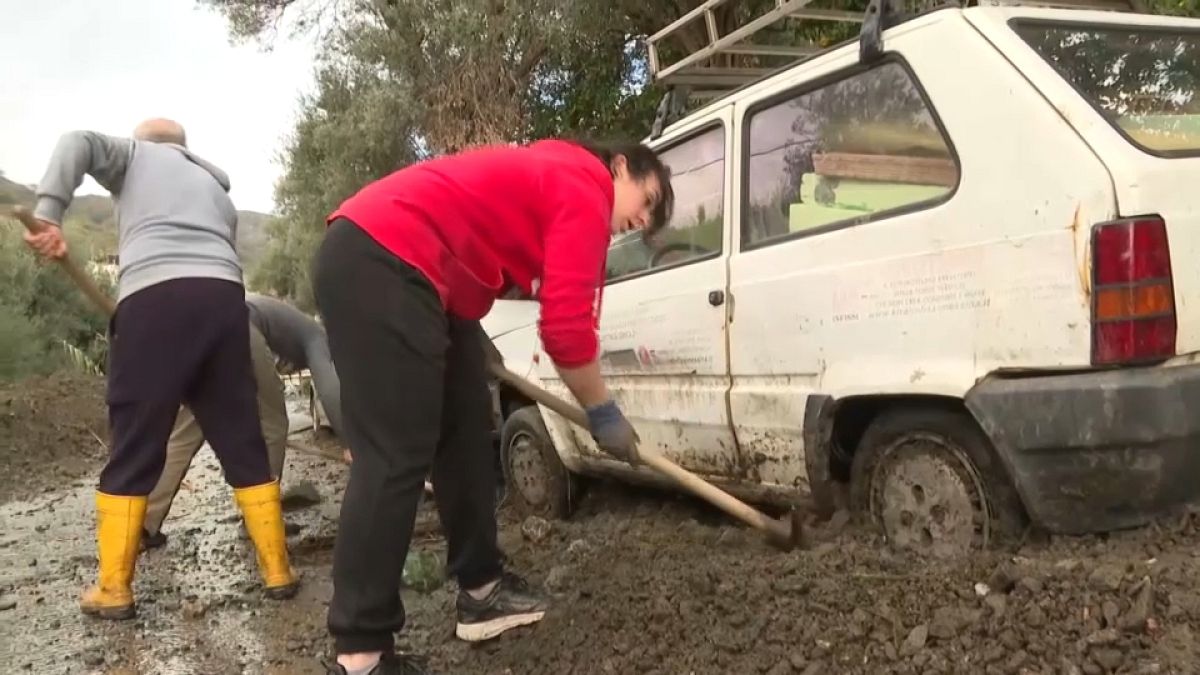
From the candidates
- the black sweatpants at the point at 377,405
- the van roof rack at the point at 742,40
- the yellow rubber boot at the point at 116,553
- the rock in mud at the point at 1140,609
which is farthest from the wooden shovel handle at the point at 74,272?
the rock in mud at the point at 1140,609

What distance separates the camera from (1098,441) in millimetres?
2576

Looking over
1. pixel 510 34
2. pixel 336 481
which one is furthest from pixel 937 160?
pixel 510 34

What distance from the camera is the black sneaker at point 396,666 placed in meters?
2.70

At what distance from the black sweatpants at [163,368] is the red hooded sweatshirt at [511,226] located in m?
1.37

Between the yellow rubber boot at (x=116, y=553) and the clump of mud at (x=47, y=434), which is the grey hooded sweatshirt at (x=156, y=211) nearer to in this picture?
the yellow rubber boot at (x=116, y=553)

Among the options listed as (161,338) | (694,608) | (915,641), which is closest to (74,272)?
(161,338)

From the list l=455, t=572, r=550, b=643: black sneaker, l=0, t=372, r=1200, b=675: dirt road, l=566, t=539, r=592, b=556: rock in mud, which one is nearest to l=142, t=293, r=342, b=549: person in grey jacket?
l=0, t=372, r=1200, b=675: dirt road

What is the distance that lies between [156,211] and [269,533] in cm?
134

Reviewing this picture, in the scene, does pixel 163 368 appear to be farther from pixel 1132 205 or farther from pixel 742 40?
pixel 1132 205

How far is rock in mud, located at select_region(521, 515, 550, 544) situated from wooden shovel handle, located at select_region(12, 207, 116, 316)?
1865 millimetres

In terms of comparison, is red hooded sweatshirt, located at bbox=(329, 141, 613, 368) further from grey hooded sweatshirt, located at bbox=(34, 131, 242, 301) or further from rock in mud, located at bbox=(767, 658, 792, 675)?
grey hooded sweatshirt, located at bbox=(34, 131, 242, 301)

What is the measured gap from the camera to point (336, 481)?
24.1 feet

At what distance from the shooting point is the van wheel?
484 centimetres

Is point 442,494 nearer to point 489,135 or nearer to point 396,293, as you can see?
point 396,293
